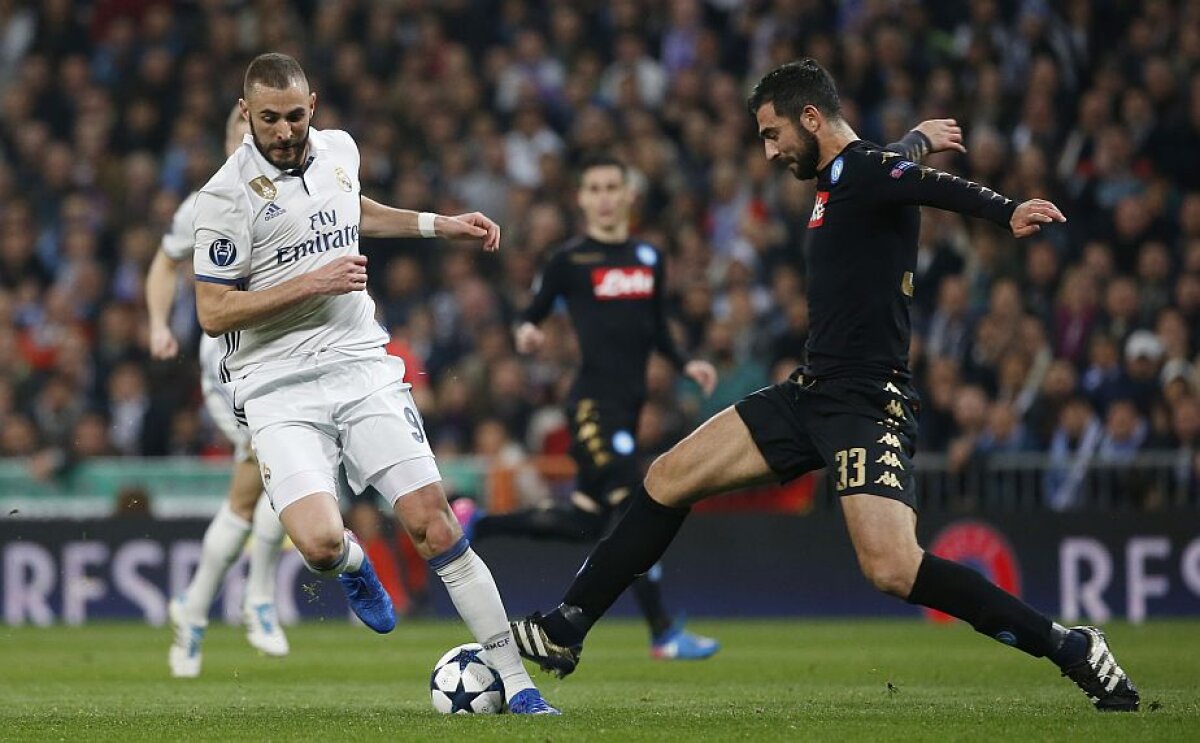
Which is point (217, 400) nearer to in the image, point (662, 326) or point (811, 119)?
point (662, 326)

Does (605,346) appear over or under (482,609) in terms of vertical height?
over

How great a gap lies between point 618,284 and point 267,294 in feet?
15.0

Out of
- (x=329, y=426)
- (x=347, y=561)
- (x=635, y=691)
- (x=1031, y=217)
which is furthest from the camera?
(x=635, y=691)

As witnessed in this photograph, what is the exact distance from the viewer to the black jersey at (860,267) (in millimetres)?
7105

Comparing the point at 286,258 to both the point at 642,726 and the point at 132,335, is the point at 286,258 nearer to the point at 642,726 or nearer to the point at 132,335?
the point at 642,726

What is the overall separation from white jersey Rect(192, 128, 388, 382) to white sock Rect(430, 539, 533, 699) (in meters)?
0.95

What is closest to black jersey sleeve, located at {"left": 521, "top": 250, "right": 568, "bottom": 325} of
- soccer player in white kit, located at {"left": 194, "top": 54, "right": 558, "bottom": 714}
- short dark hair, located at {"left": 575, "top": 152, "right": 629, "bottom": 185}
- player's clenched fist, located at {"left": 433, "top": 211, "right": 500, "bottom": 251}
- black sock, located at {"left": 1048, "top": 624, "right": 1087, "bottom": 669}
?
short dark hair, located at {"left": 575, "top": 152, "right": 629, "bottom": 185}

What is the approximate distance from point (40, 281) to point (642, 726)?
44.3ft

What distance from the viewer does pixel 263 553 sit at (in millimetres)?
10359

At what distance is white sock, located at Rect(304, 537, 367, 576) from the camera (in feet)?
24.1

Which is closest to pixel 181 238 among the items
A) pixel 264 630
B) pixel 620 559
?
pixel 264 630

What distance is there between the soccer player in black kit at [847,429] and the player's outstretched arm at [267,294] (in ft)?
4.86

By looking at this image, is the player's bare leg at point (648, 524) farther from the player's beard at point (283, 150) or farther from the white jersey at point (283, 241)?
the player's beard at point (283, 150)

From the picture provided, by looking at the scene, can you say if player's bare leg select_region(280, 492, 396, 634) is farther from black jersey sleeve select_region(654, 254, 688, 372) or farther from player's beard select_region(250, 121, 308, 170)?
black jersey sleeve select_region(654, 254, 688, 372)
